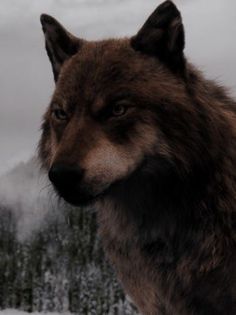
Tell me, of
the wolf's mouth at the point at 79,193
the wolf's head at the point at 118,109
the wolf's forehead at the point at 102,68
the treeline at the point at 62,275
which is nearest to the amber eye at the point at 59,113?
the wolf's head at the point at 118,109

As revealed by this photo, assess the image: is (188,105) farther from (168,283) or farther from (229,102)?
(168,283)

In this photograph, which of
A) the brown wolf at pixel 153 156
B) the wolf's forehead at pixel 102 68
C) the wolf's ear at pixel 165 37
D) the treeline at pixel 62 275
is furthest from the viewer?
the treeline at pixel 62 275

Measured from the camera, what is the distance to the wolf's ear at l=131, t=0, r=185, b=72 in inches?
269

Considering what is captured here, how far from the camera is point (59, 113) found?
693 cm

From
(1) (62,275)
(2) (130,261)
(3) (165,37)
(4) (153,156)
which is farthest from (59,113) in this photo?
(1) (62,275)

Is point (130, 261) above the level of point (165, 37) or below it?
below

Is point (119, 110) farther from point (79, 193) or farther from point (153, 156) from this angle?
point (79, 193)

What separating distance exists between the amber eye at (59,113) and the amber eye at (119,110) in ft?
1.80

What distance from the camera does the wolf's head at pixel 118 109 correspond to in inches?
244

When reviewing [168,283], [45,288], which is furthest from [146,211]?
[45,288]

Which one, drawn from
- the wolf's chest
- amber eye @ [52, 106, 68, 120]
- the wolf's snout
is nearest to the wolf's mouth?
the wolf's snout

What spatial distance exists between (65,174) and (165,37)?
5.84ft

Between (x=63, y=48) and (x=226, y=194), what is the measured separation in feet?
7.61

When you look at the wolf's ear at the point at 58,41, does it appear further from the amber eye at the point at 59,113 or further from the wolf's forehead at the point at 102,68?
the amber eye at the point at 59,113
